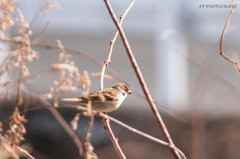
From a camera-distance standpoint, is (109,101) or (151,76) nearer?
(109,101)

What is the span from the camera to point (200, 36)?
30.7ft

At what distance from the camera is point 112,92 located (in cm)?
238

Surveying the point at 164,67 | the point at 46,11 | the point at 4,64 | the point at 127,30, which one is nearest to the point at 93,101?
the point at 46,11

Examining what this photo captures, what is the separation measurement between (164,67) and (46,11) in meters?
8.00

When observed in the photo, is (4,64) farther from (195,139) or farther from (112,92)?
(112,92)

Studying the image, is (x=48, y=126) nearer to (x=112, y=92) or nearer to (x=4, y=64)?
(x=112, y=92)

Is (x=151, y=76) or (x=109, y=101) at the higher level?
(x=109, y=101)

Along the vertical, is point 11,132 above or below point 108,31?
above

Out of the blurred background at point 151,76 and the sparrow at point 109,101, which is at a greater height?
the sparrow at point 109,101

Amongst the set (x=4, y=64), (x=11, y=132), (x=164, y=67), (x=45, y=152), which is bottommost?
(x=164, y=67)

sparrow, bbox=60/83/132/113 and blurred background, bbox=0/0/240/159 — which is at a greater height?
sparrow, bbox=60/83/132/113

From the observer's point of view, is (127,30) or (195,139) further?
(127,30)

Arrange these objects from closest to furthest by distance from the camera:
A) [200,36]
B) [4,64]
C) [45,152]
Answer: [4,64] < [45,152] < [200,36]

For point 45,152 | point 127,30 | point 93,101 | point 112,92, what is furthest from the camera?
point 127,30
